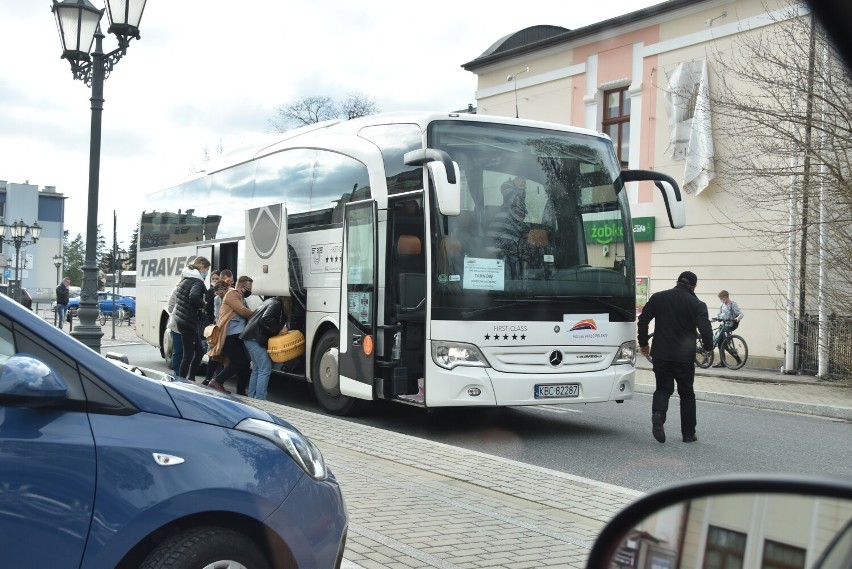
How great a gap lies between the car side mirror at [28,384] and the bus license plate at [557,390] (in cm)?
733

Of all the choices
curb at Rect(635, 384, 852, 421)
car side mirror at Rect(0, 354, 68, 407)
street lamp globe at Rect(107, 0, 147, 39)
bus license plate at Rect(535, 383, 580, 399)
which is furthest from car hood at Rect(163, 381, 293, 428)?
curb at Rect(635, 384, 852, 421)

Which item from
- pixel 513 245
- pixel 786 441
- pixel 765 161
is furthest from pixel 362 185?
pixel 765 161

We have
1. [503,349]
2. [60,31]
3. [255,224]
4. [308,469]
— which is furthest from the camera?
[255,224]

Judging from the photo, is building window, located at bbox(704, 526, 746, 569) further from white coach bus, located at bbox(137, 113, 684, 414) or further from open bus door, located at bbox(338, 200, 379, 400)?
open bus door, located at bbox(338, 200, 379, 400)

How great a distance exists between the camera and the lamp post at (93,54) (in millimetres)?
11867

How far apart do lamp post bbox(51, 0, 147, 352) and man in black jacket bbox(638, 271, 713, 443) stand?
23.3 ft

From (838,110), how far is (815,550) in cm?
1783

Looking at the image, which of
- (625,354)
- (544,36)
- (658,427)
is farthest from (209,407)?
(544,36)

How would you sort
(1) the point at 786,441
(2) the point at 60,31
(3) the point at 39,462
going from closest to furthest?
(3) the point at 39,462
(1) the point at 786,441
(2) the point at 60,31

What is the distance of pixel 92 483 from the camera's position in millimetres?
3195

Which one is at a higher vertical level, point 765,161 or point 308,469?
point 765,161

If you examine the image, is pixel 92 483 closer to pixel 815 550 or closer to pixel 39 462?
pixel 39 462

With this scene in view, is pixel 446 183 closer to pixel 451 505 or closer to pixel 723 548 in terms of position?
pixel 451 505

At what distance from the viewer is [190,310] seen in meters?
13.6
